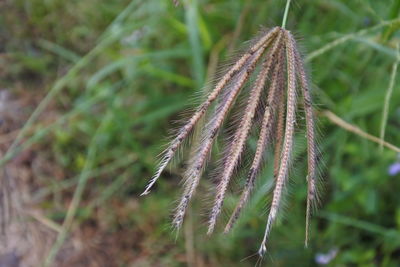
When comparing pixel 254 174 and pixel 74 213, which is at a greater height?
pixel 254 174

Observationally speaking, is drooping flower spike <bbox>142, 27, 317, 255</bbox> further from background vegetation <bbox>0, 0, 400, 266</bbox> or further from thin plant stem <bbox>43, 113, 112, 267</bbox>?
thin plant stem <bbox>43, 113, 112, 267</bbox>

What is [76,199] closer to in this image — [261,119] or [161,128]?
[161,128]

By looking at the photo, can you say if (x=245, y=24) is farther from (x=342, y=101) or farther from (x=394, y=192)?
(x=394, y=192)

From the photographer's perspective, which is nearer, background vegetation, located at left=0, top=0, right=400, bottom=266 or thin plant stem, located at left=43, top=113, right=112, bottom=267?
background vegetation, located at left=0, top=0, right=400, bottom=266

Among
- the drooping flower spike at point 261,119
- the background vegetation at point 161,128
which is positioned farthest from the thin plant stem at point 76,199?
the drooping flower spike at point 261,119

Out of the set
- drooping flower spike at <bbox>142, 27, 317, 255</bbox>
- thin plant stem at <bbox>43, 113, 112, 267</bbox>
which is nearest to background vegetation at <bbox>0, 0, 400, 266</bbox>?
thin plant stem at <bbox>43, 113, 112, 267</bbox>

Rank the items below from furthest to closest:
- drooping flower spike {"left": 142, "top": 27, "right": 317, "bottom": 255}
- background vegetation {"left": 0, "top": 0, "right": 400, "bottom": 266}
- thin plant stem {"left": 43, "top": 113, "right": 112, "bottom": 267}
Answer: thin plant stem {"left": 43, "top": 113, "right": 112, "bottom": 267}
background vegetation {"left": 0, "top": 0, "right": 400, "bottom": 266}
drooping flower spike {"left": 142, "top": 27, "right": 317, "bottom": 255}

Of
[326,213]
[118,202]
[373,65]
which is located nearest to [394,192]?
[326,213]

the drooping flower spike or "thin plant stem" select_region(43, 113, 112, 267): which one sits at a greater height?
the drooping flower spike
